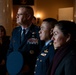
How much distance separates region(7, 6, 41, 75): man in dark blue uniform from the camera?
2439 mm

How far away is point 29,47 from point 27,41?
7 centimetres

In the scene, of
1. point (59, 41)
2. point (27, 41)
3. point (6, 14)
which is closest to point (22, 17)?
point (27, 41)

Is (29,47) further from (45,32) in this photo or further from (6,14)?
(6,14)

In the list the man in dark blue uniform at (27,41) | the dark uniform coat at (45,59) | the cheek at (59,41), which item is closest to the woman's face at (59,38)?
the cheek at (59,41)

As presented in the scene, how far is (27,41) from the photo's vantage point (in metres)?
2.49

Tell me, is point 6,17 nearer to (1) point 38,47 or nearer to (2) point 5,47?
(2) point 5,47

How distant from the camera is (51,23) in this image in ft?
7.04

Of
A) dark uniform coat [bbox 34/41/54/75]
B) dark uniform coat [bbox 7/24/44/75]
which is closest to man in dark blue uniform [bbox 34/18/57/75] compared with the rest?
dark uniform coat [bbox 34/41/54/75]

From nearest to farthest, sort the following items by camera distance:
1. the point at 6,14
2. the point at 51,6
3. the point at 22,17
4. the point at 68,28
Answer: the point at 68,28 → the point at 22,17 → the point at 6,14 → the point at 51,6

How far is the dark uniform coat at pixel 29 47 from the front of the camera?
7.98 ft

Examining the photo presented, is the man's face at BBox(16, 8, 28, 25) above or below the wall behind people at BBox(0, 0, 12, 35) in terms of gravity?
above

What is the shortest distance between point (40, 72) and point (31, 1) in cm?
789

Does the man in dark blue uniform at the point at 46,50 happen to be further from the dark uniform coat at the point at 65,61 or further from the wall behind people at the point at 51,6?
the wall behind people at the point at 51,6

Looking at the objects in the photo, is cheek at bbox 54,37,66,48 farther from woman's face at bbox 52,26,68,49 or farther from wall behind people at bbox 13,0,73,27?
wall behind people at bbox 13,0,73,27
